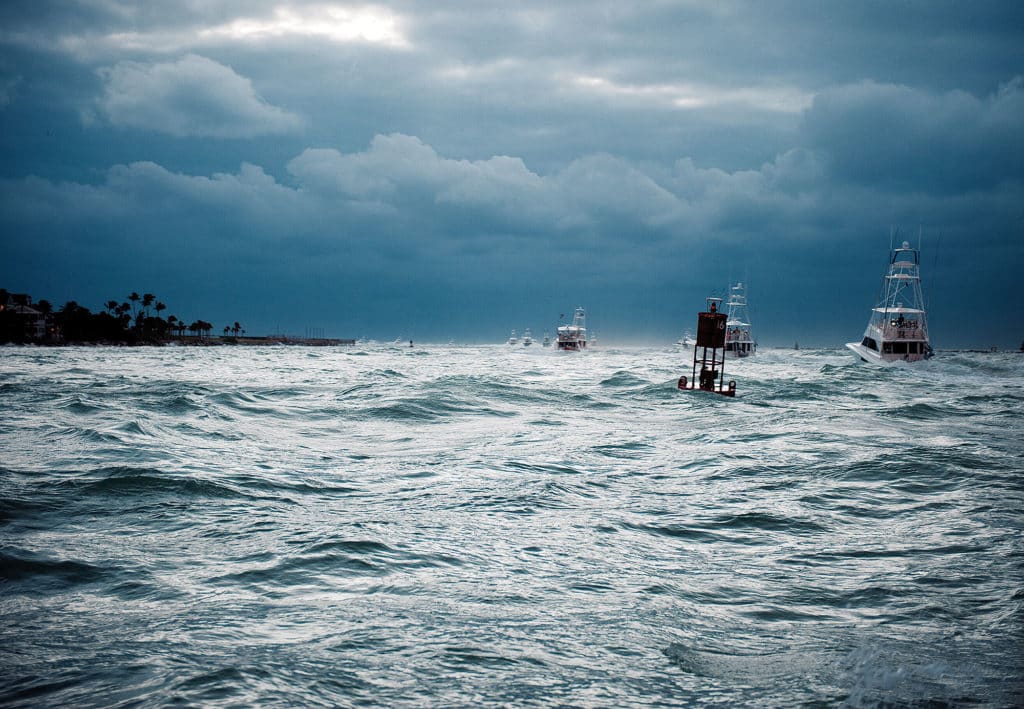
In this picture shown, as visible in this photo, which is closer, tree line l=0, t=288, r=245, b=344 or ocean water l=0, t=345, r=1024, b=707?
ocean water l=0, t=345, r=1024, b=707

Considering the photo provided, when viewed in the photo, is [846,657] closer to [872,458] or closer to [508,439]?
[872,458]

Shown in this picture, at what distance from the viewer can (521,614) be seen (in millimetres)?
6727

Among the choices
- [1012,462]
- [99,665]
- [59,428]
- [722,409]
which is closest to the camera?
[99,665]

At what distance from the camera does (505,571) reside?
26.7ft

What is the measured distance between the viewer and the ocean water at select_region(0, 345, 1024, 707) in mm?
5352

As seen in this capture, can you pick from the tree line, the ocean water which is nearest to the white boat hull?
the ocean water

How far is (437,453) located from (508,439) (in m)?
3.19

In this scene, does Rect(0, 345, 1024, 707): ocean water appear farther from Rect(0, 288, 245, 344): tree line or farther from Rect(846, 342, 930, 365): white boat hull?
Rect(0, 288, 245, 344): tree line

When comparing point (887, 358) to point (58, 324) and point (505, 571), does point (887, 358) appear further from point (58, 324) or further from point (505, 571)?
point (58, 324)

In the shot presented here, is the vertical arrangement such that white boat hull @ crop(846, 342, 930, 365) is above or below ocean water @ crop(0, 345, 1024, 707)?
above

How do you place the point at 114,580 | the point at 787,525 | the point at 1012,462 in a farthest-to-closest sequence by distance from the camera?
the point at 1012,462 < the point at 787,525 < the point at 114,580

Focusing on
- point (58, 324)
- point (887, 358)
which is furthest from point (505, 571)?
point (58, 324)

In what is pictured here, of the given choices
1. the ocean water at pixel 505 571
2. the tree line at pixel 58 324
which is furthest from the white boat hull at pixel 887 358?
the tree line at pixel 58 324

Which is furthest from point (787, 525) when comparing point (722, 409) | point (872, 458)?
point (722, 409)
